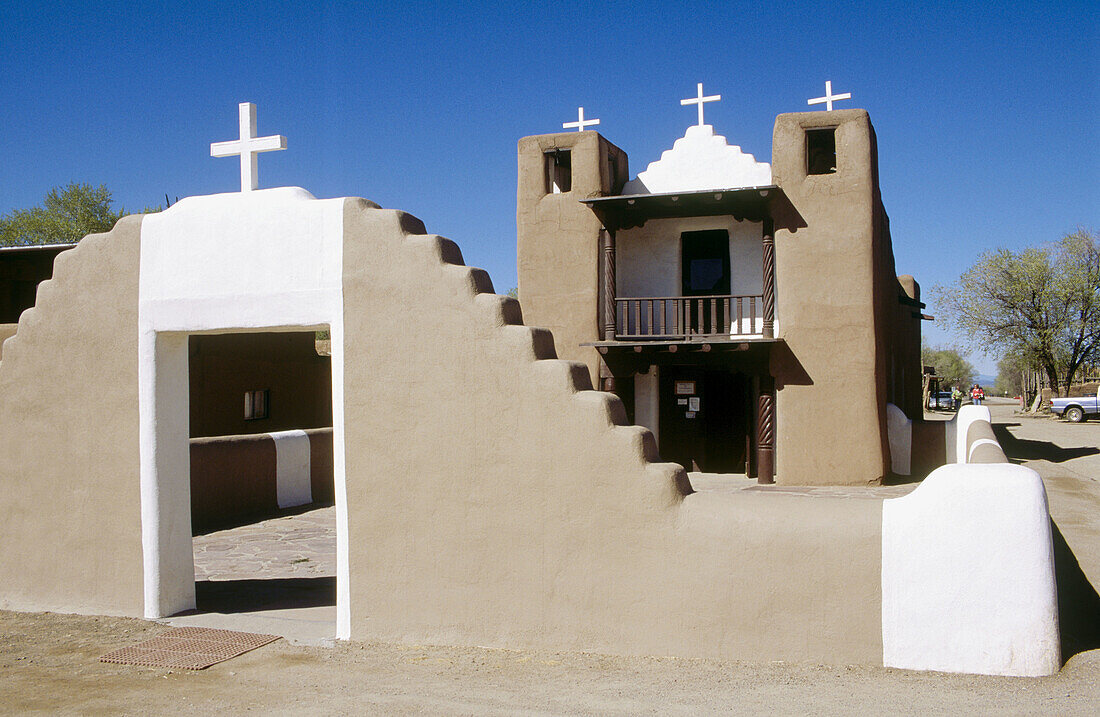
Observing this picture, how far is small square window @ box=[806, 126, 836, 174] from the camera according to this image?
16964 mm

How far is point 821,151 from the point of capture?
60.4 ft

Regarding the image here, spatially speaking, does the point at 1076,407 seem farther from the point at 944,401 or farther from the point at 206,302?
the point at 206,302

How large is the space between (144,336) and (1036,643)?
6.40 meters

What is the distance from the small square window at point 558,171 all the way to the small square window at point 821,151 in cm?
491

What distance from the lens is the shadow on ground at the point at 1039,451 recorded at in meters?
20.3

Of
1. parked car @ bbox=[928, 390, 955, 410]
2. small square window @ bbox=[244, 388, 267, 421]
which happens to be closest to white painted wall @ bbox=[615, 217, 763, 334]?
small square window @ bbox=[244, 388, 267, 421]

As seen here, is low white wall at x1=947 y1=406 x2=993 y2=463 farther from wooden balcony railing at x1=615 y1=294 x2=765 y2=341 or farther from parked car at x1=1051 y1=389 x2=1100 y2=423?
parked car at x1=1051 y1=389 x2=1100 y2=423

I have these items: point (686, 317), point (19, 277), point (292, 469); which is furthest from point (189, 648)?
point (19, 277)

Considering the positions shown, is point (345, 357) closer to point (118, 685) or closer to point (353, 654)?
point (353, 654)

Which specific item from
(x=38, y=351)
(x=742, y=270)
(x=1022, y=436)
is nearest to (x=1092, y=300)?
(x=1022, y=436)

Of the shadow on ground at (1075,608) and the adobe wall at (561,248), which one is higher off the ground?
the adobe wall at (561,248)

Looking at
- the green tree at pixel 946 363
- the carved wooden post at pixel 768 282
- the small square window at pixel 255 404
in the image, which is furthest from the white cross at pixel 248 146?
the green tree at pixel 946 363

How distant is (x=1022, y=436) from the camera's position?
2661 cm

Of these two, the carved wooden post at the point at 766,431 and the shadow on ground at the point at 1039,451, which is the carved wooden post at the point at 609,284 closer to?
the carved wooden post at the point at 766,431
